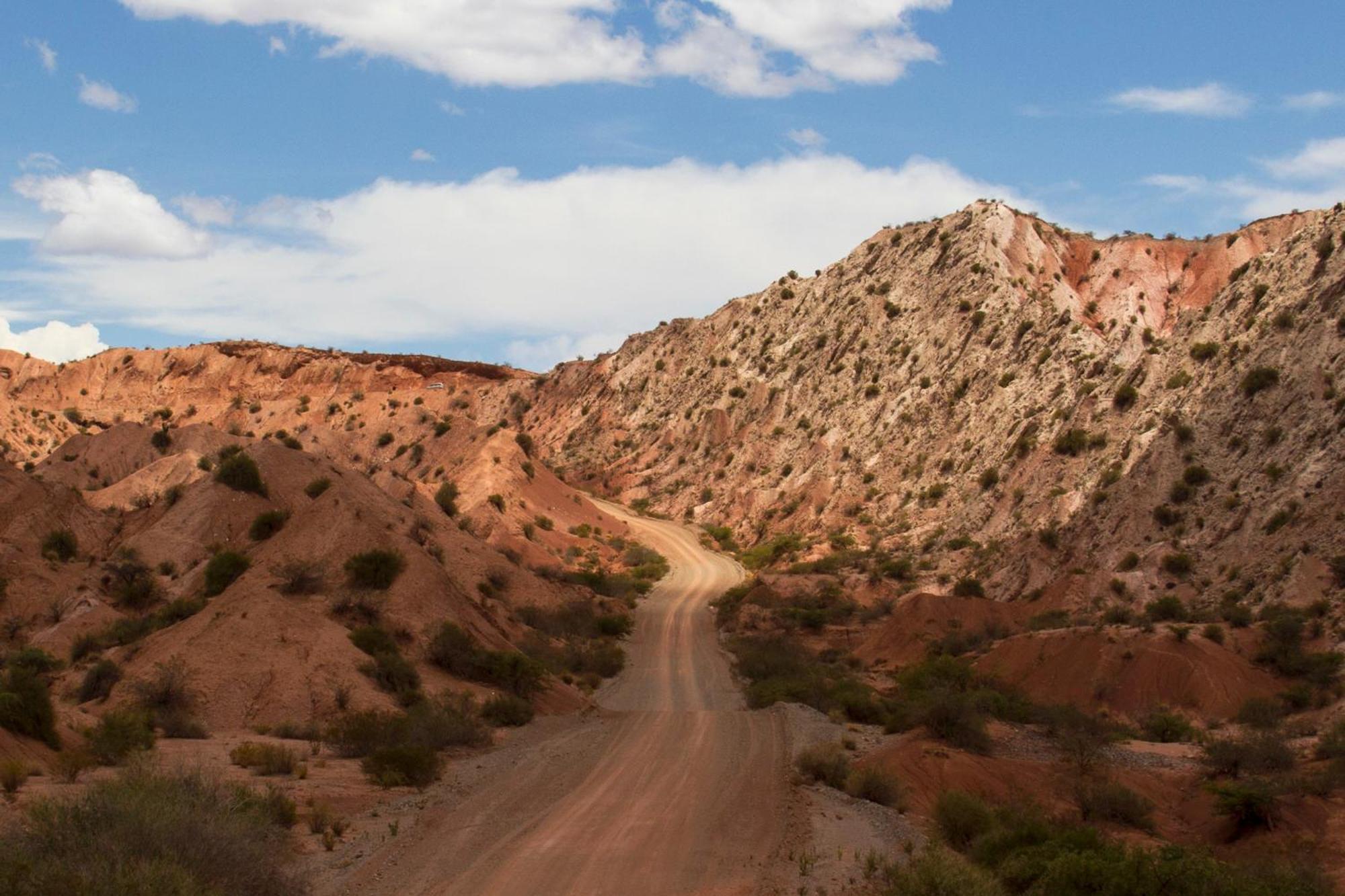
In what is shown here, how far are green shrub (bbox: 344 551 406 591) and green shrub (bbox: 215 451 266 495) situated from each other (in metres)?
13.0

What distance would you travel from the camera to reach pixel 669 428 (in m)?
94.7

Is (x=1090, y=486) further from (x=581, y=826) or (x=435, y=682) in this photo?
(x=581, y=826)

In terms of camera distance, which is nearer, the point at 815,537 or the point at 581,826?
the point at 581,826

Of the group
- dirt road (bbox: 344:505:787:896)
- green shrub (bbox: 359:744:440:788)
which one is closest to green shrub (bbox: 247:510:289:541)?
dirt road (bbox: 344:505:787:896)

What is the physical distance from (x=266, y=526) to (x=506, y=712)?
17.7 meters

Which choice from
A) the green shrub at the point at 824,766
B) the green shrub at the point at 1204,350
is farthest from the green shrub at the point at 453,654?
the green shrub at the point at 1204,350

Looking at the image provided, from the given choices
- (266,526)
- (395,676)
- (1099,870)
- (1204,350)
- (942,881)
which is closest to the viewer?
(942,881)

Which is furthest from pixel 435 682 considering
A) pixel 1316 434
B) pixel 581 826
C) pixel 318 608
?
pixel 1316 434

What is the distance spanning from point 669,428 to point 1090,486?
45.7m

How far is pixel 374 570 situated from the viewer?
36719 mm

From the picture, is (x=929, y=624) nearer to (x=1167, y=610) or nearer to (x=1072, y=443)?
(x=1167, y=610)

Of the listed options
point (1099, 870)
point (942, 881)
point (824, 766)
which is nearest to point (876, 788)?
point (824, 766)

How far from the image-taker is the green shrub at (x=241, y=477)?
48.2m

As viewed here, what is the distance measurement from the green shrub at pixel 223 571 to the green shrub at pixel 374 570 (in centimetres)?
377
